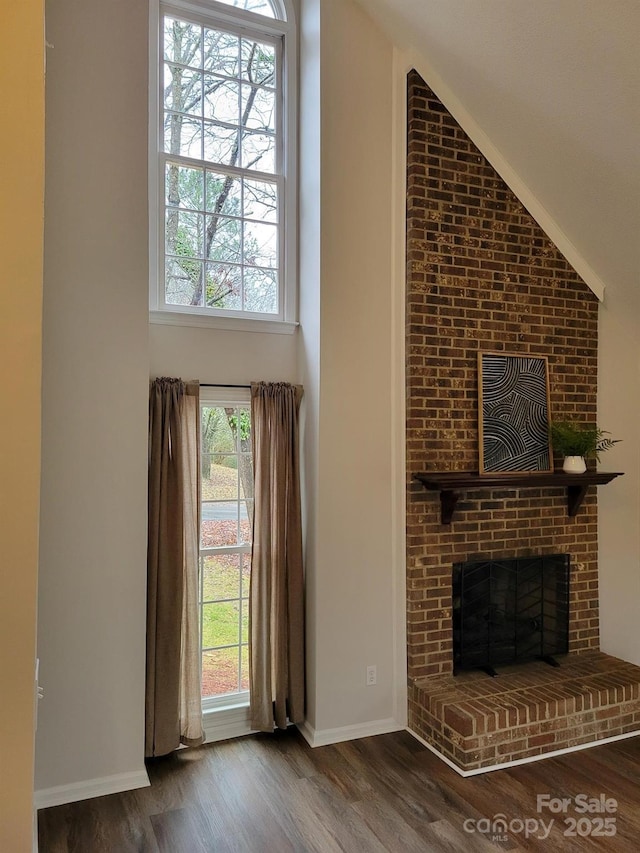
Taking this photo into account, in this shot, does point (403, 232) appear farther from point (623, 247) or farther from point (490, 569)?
point (490, 569)

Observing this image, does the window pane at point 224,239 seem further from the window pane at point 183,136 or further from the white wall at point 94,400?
the white wall at point 94,400

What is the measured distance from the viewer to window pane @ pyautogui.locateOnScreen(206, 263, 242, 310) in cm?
350

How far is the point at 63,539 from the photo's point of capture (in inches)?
110

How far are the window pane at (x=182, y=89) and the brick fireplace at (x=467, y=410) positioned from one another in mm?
1209

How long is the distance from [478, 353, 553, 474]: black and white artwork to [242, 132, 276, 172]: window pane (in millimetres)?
1702

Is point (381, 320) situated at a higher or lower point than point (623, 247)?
lower

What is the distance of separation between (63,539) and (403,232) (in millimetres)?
2432

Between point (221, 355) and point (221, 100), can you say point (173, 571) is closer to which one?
point (221, 355)

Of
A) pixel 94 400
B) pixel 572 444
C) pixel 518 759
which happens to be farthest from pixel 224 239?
pixel 518 759

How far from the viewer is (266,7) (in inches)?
145

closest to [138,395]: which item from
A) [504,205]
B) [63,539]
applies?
[63,539]

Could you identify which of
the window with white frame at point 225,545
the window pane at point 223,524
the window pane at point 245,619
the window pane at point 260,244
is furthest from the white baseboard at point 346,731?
the window pane at point 260,244

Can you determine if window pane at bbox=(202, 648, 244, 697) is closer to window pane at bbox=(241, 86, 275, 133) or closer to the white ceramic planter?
the white ceramic planter

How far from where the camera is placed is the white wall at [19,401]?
1688mm
